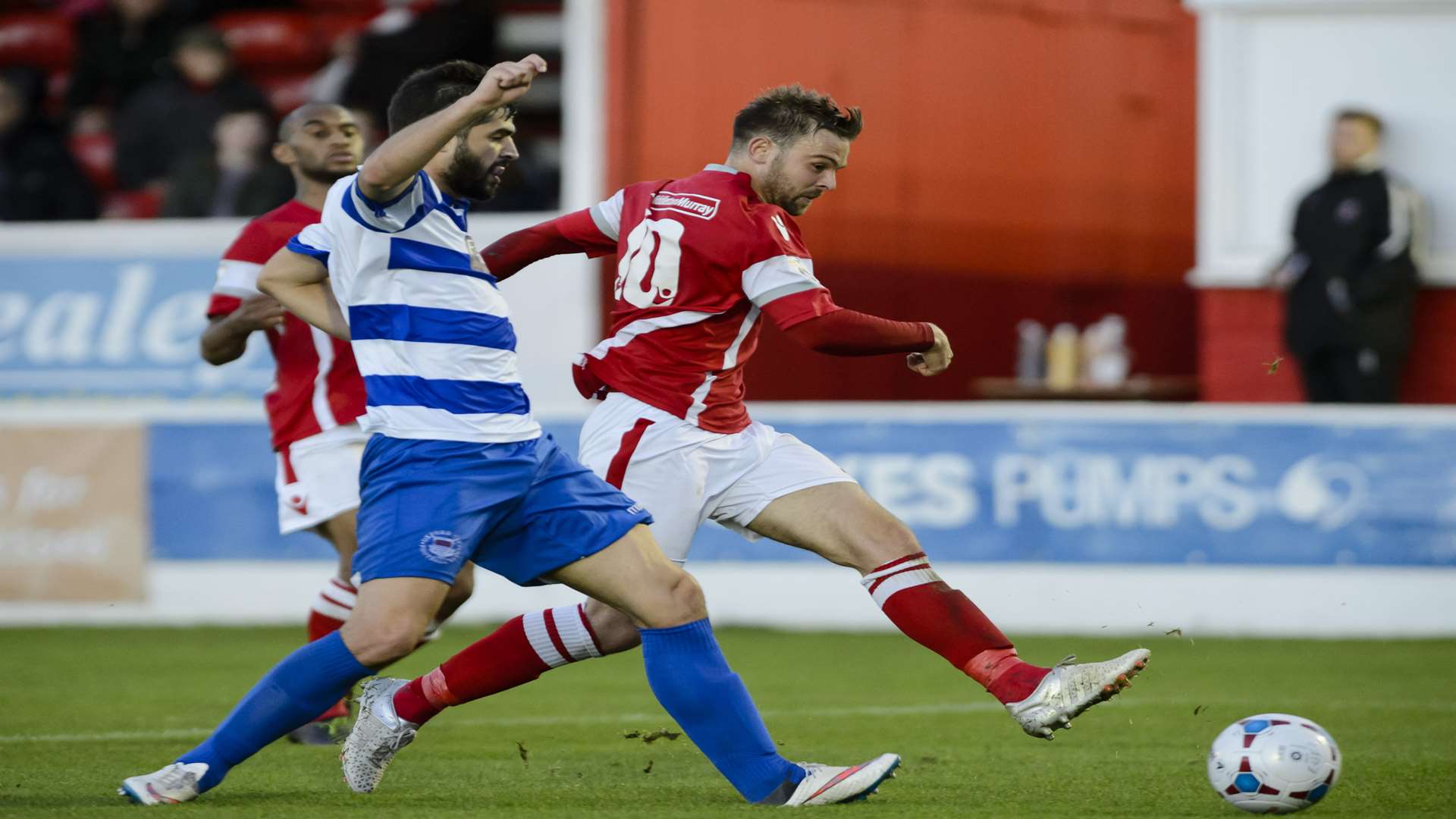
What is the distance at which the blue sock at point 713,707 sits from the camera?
4840mm

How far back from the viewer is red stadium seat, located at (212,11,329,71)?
15023mm

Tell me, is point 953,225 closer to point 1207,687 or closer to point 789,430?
point 789,430

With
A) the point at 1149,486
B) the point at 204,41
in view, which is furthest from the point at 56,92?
the point at 1149,486

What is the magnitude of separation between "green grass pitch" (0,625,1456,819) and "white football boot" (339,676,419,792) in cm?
8

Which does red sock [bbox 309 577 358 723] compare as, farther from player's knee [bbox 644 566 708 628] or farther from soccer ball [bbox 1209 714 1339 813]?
soccer ball [bbox 1209 714 1339 813]

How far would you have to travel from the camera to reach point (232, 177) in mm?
12820

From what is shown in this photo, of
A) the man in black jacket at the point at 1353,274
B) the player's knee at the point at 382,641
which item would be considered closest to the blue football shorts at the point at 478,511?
the player's knee at the point at 382,641

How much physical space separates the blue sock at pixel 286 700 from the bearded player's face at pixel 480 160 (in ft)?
3.63

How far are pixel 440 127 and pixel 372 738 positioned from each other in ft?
5.65

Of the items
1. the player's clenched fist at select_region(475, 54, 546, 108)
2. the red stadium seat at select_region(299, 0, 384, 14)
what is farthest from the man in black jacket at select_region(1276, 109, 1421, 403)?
the player's clenched fist at select_region(475, 54, 546, 108)

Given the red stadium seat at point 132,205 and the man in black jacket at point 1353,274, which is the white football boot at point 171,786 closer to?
the man in black jacket at point 1353,274

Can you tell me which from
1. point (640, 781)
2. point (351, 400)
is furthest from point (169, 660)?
point (640, 781)

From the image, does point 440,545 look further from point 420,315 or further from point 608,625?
point 608,625

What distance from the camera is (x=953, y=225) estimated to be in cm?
1377
